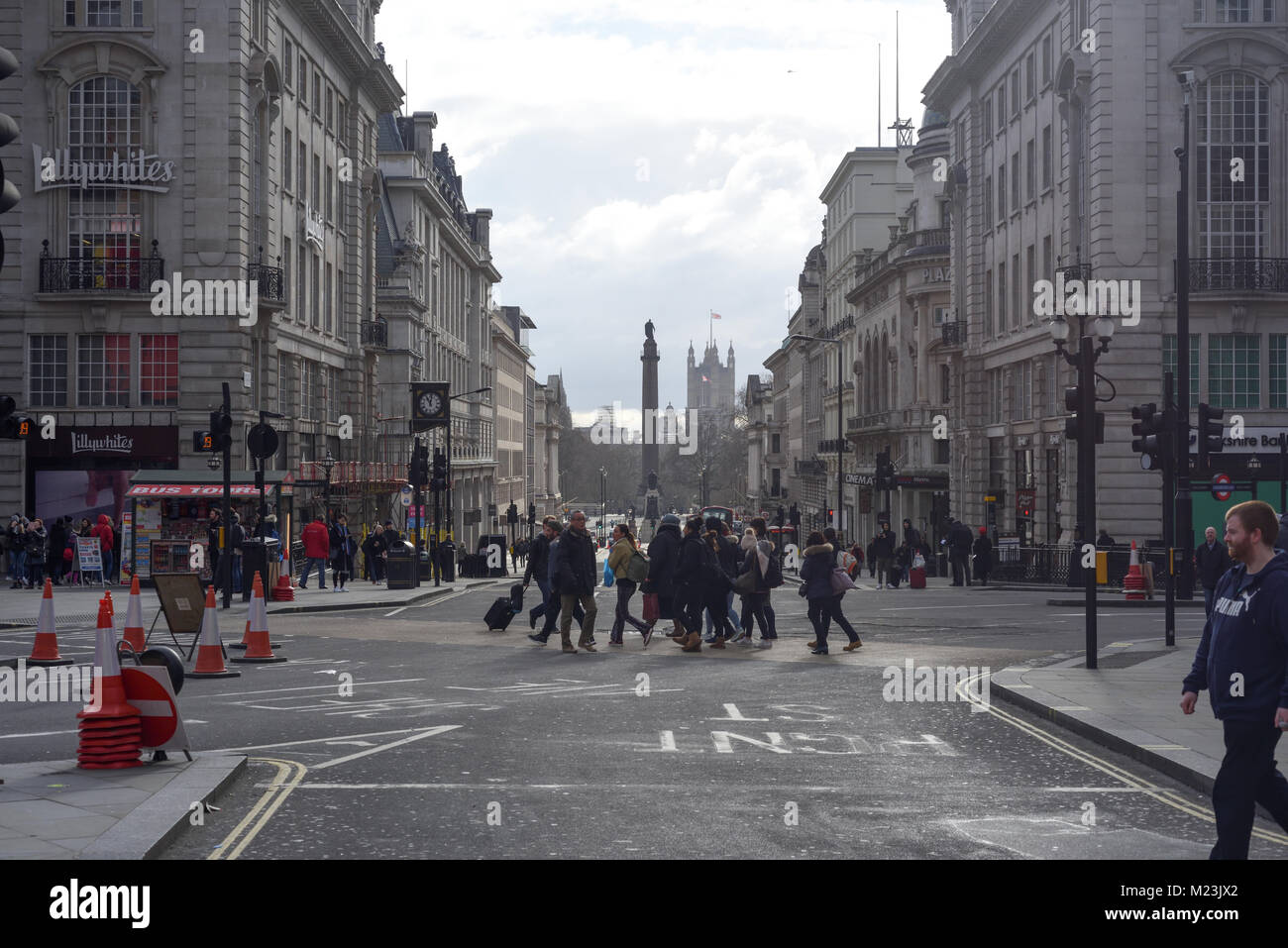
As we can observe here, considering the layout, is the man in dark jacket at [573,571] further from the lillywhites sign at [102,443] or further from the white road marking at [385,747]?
the lillywhites sign at [102,443]

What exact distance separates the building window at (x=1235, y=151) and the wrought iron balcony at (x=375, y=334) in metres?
30.6

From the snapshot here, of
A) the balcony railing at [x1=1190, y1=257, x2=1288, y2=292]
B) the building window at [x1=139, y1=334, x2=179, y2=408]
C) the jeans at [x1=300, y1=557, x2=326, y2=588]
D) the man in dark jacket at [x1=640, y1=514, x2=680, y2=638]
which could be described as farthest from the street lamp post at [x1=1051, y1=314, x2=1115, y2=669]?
the building window at [x1=139, y1=334, x2=179, y2=408]

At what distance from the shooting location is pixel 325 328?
171ft

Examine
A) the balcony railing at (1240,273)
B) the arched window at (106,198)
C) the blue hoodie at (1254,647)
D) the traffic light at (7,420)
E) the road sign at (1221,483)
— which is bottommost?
the blue hoodie at (1254,647)

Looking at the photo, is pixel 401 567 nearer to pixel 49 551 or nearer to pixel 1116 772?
pixel 49 551

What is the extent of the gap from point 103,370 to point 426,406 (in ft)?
31.1

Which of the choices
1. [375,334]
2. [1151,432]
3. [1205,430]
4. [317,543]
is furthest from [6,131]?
[375,334]

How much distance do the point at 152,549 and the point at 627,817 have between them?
27.5 meters

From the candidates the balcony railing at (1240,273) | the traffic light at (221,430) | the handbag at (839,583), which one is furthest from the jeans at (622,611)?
the balcony railing at (1240,273)

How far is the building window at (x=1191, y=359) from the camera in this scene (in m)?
39.7

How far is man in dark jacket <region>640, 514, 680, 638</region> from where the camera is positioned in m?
22.0

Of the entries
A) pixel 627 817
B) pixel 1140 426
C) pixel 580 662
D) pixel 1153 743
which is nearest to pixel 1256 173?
pixel 1140 426

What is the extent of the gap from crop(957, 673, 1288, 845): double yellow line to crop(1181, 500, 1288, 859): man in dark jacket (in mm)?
1863

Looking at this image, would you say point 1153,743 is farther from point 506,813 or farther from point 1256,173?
point 1256,173
